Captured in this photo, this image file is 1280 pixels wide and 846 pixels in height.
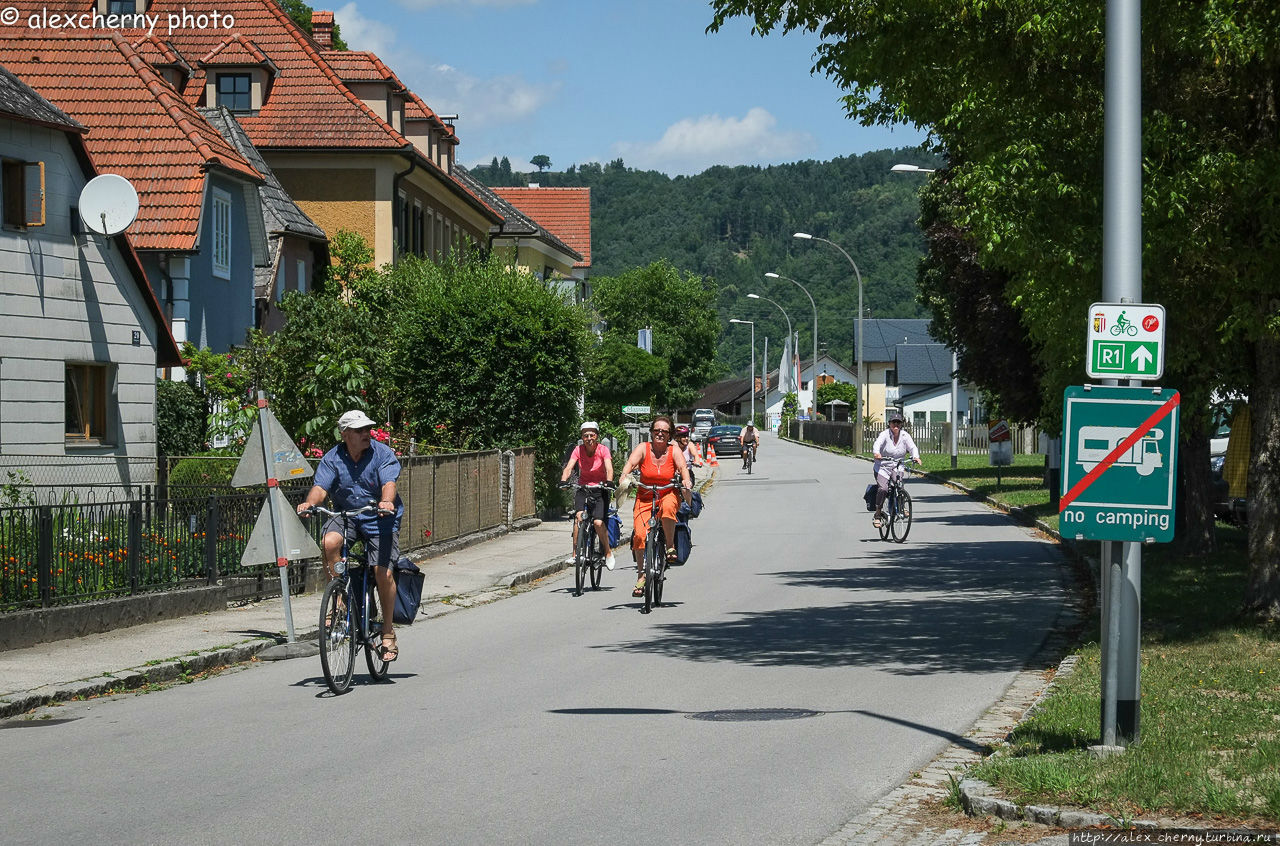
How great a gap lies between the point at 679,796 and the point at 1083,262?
22.2 ft

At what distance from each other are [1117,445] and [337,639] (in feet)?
18.4

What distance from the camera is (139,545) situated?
46.5 ft

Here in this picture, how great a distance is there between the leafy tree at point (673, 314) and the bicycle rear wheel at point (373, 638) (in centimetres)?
9762

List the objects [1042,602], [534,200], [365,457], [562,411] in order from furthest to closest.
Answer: [534,200] < [562,411] < [1042,602] < [365,457]

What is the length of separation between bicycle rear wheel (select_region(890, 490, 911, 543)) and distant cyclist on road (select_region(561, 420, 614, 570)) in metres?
7.88

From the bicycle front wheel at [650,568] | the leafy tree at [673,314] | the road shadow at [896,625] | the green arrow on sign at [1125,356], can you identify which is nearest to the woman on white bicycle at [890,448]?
the road shadow at [896,625]

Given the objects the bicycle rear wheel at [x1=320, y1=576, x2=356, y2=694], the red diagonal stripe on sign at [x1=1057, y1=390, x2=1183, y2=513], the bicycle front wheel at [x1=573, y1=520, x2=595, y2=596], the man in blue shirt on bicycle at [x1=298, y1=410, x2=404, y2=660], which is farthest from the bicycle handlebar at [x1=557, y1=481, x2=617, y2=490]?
the red diagonal stripe on sign at [x1=1057, y1=390, x2=1183, y2=513]

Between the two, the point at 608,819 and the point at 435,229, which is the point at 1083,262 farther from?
the point at 435,229

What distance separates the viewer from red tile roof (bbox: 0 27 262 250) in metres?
27.1

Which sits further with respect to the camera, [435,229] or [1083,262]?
[435,229]

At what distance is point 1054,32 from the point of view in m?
11.9

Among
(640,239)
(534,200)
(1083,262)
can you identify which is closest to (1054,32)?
(1083,262)

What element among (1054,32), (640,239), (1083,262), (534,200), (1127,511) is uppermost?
(640,239)

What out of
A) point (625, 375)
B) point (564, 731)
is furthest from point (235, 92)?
point (564, 731)
